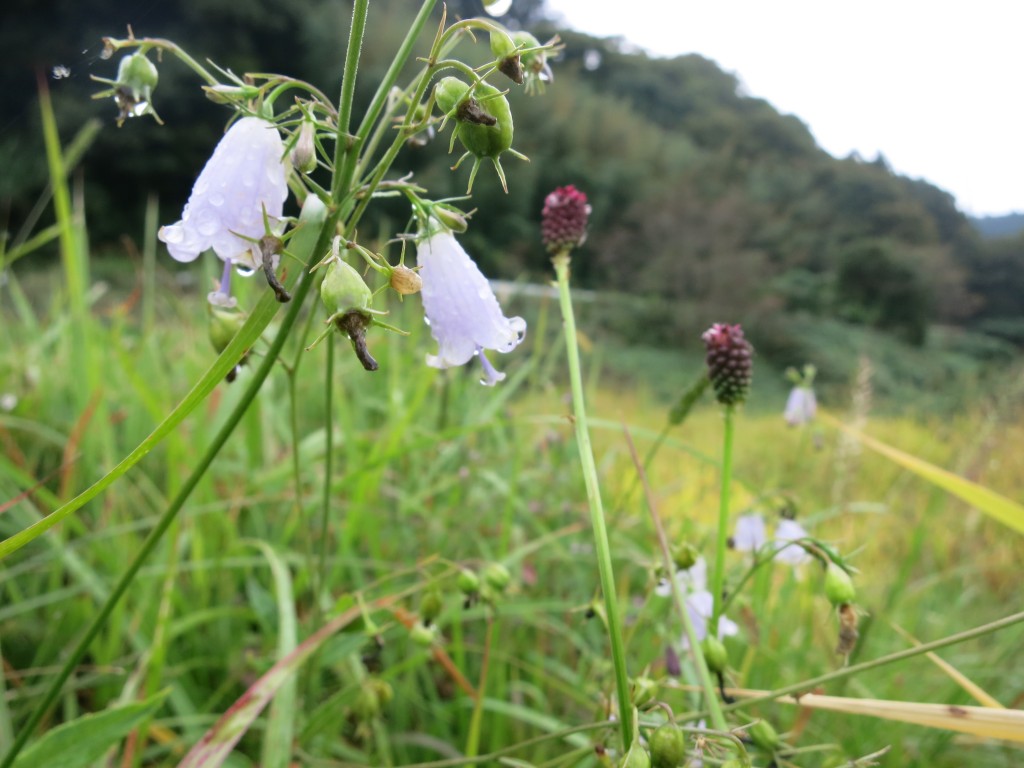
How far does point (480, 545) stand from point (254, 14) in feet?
36.0

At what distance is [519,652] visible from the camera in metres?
1.47

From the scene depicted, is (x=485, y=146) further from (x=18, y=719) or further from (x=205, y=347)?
(x=205, y=347)

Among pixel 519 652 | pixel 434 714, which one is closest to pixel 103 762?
pixel 434 714

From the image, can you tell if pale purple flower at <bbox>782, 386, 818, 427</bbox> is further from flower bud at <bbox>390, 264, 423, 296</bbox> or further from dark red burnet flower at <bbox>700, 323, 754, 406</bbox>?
flower bud at <bbox>390, 264, 423, 296</bbox>

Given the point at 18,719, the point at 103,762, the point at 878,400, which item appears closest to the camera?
the point at 103,762

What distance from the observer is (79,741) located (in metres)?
0.67

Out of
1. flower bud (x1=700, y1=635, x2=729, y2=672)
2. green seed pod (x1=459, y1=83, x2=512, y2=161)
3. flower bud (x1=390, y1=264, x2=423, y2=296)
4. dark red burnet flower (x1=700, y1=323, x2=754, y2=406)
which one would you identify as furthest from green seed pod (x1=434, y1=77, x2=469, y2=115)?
flower bud (x1=700, y1=635, x2=729, y2=672)

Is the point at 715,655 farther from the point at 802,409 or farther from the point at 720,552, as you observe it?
the point at 802,409

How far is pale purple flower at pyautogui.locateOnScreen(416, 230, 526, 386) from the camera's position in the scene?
628mm

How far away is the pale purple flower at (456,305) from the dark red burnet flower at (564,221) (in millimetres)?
175

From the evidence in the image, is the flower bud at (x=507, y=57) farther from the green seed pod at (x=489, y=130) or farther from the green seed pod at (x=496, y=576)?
the green seed pod at (x=496, y=576)

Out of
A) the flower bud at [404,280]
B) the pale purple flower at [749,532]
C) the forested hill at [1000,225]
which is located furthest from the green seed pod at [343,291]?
the forested hill at [1000,225]

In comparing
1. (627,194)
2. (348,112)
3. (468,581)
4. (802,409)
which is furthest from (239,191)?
(627,194)

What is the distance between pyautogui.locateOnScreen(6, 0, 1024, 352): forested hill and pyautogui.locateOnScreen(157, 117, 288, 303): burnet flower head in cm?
743
